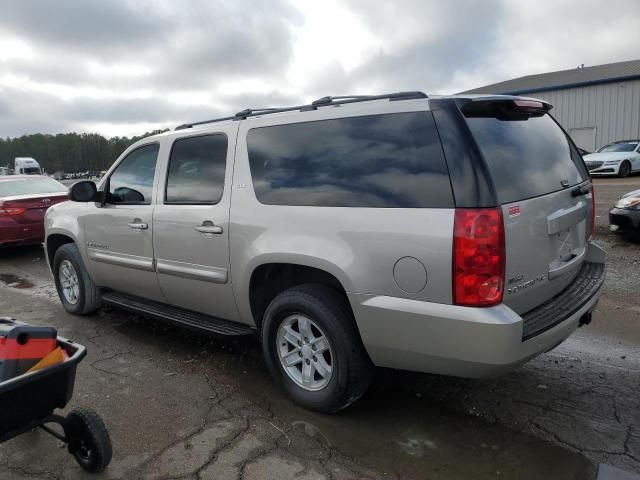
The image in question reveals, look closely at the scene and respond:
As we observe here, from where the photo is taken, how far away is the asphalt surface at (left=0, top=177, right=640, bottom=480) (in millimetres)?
2738

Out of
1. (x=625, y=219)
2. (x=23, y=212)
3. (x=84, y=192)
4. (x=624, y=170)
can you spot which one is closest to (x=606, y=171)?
(x=624, y=170)

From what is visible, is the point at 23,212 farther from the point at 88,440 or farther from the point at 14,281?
the point at 88,440

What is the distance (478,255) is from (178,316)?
252 cm

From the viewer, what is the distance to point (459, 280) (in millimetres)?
2541

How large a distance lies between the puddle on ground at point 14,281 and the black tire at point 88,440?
5.26 m

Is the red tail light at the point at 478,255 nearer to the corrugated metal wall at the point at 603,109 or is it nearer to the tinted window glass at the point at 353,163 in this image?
the tinted window glass at the point at 353,163

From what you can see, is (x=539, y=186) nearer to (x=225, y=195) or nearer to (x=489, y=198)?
(x=489, y=198)

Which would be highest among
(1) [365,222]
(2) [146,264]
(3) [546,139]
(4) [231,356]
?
(3) [546,139]

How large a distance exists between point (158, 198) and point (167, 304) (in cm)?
91

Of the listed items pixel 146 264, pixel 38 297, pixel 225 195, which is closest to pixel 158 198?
pixel 146 264

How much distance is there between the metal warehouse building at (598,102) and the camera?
27.8 meters

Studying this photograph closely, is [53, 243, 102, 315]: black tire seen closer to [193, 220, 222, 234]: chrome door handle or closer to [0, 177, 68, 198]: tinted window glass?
[193, 220, 222, 234]: chrome door handle

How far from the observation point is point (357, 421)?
319 centimetres

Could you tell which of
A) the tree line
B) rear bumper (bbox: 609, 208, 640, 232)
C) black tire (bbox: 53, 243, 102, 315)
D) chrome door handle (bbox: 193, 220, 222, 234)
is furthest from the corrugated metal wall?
the tree line
